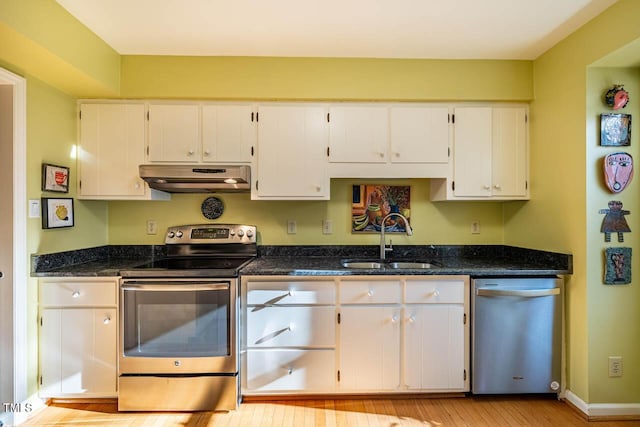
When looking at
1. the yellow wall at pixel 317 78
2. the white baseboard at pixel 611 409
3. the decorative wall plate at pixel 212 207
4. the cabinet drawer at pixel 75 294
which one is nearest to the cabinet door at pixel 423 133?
the yellow wall at pixel 317 78

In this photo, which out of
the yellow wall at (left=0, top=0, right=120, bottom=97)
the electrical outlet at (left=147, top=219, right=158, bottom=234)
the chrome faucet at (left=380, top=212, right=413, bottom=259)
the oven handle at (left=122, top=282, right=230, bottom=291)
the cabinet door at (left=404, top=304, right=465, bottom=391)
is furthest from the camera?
the electrical outlet at (left=147, top=219, right=158, bottom=234)

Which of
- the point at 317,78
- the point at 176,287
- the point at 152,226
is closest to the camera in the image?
the point at 176,287

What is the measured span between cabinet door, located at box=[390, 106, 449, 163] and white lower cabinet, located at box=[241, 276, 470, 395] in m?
0.91

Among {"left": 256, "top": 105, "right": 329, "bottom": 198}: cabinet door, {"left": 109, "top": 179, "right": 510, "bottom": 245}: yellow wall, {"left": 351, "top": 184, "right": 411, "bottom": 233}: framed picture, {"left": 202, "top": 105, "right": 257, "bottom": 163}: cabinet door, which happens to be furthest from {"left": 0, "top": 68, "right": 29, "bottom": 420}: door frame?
{"left": 351, "top": 184, "right": 411, "bottom": 233}: framed picture

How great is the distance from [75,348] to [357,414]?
1820 millimetres

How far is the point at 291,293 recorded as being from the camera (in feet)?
7.40

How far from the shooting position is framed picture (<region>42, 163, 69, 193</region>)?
225cm

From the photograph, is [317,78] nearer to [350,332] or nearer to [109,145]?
[109,145]

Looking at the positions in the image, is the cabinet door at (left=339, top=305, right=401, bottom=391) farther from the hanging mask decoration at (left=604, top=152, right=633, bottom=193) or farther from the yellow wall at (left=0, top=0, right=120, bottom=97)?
the yellow wall at (left=0, top=0, right=120, bottom=97)

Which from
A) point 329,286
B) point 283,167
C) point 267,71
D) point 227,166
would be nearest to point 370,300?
point 329,286

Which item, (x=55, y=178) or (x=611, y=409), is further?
(x=55, y=178)

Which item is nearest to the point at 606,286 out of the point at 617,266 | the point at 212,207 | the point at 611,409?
the point at 617,266

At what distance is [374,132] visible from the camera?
2.59 metres

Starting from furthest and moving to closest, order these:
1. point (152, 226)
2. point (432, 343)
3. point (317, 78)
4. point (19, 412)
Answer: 1. point (152, 226)
2. point (317, 78)
3. point (432, 343)
4. point (19, 412)
